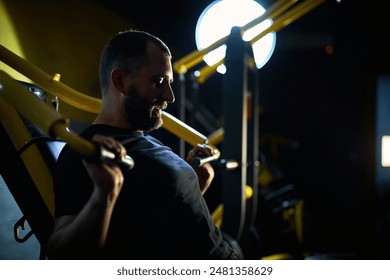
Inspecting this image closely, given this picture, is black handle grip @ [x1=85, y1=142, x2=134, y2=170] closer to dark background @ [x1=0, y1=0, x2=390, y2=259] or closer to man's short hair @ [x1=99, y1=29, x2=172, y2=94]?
man's short hair @ [x1=99, y1=29, x2=172, y2=94]

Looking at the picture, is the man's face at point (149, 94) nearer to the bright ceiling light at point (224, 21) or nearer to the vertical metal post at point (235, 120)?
the vertical metal post at point (235, 120)

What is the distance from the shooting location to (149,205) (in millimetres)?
854

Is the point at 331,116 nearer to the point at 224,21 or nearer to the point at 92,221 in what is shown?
the point at 224,21

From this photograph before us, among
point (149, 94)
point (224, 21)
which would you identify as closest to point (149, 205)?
point (149, 94)

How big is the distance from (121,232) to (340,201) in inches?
111

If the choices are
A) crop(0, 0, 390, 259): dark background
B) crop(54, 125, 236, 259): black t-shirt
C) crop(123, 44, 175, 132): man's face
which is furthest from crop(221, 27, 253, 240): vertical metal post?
crop(0, 0, 390, 259): dark background

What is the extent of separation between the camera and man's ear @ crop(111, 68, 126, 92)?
3.11 feet

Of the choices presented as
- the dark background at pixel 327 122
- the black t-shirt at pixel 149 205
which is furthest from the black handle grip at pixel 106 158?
the dark background at pixel 327 122

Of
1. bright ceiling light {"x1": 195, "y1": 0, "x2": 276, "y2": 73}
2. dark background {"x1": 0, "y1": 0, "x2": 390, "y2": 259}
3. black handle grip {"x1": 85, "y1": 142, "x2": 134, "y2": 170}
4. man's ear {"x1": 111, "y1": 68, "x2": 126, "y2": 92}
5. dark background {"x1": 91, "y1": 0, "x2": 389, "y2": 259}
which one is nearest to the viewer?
black handle grip {"x1": 85, "y1": 142, "x2": 134, "y2": 170}

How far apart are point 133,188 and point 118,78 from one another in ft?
0.86

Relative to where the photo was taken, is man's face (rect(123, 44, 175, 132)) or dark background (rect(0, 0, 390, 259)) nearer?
man's face (rect(123, 44, 175, 132))

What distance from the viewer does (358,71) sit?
10.4 ft

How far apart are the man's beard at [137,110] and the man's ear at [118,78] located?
0.8 inches
